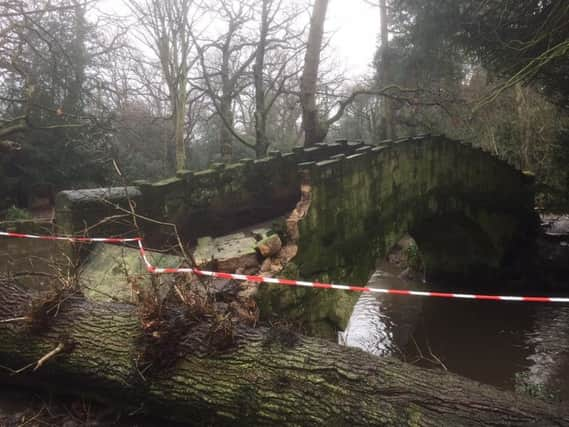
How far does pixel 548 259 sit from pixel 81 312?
12.6 m

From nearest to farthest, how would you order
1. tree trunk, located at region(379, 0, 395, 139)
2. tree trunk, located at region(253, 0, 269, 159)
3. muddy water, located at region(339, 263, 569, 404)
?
muddy water, located at region(339, 263, 569, 404), tree trunk, located at region(253, 0, 269, 159), tree trunk, located at region(379, 0, 395, 139)

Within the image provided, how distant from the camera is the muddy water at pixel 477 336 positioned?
760 cm

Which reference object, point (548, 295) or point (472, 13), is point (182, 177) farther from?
point (548, 295)

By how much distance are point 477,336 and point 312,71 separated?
7108 mm

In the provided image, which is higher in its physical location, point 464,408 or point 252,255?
point 252,255

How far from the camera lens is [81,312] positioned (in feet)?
11.9

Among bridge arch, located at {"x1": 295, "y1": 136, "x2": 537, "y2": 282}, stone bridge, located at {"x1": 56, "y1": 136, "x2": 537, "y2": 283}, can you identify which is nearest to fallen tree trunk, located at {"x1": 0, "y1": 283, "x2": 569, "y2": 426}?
stone bridge, located at {"x1": 56, "y1": 136, "x2": 537, "y2": 283}

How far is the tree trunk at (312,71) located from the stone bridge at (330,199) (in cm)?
196

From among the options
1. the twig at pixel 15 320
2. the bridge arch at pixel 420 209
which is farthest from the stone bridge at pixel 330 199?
the twig at pixel 15 320

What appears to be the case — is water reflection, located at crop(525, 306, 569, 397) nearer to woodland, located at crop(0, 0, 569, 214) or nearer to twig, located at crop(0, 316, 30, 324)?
woodland, located at crop(0, 0, 569, 214)

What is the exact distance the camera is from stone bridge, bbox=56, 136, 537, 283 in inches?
229

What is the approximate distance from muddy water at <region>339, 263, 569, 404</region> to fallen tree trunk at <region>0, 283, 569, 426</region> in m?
3.91

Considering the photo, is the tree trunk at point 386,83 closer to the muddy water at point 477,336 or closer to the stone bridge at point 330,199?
the stone bridge at point 330,199

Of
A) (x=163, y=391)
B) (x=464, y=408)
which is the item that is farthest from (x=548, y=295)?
Result: (x=163, y=391)
